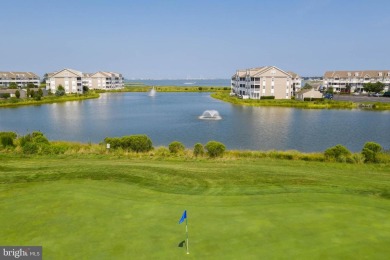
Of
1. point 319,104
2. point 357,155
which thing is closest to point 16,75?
point 319,104

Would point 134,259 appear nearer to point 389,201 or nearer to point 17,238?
point 17,238

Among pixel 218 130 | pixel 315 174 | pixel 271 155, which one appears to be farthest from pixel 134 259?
pixel 218 130

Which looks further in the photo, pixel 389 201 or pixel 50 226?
pixel 389 201

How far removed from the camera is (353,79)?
13388 centimetres

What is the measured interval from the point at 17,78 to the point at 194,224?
171 m

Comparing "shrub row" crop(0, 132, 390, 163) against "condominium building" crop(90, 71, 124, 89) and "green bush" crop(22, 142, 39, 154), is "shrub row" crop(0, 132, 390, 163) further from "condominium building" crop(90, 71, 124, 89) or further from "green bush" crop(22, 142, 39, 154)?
"condominium building" crop(90, 71, 124, 89)

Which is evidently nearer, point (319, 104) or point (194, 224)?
point (194, 224)

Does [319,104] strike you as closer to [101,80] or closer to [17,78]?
[101,80]

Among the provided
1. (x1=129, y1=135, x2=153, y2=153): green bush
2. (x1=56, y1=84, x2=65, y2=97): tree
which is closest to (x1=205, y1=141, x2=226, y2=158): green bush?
(x1=129, y1=135, x2=153, y2=153): green bush

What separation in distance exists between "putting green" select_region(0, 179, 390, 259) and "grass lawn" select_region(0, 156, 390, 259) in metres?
0.03

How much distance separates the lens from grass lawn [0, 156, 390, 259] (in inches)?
355

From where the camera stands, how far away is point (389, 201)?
13.7 m

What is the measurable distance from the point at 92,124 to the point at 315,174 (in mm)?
44469

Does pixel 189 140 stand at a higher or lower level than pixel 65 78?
lower
